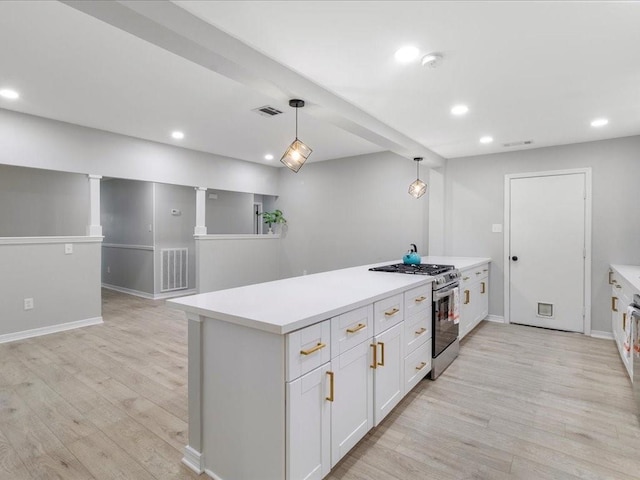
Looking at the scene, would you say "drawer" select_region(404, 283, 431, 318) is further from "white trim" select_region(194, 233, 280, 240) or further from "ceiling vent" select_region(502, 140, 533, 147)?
"white trim" select_region(194, 233, 280, 240)

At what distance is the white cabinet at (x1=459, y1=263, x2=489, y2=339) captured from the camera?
376 cm

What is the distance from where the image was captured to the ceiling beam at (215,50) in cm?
158

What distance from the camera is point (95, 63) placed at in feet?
8.64

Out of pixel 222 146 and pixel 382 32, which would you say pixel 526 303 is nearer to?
pixel 382 32

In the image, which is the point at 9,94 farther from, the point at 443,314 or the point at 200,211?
the point at 443,314

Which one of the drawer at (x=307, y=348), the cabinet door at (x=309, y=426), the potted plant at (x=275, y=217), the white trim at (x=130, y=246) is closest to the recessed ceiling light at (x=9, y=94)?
the white trim at (x=130, y=246)

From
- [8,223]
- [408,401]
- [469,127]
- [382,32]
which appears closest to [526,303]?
[469,127]

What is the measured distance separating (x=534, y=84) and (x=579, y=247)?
2.51 meters

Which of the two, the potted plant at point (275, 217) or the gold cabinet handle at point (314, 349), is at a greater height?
the potted plant at point (275, 217)

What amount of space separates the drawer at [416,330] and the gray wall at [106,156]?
4195mm

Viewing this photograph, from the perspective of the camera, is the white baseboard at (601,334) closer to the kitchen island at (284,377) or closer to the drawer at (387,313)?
the drawer at (387,313)

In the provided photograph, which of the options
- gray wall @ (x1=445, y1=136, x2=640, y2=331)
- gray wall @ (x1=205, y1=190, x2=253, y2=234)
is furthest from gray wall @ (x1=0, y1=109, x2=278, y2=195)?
gray wall @ (x1=445, y1=136, x2=640, y2=331)

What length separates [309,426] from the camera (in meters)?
1.56

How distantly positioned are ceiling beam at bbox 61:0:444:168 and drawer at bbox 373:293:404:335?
1.60 metres
